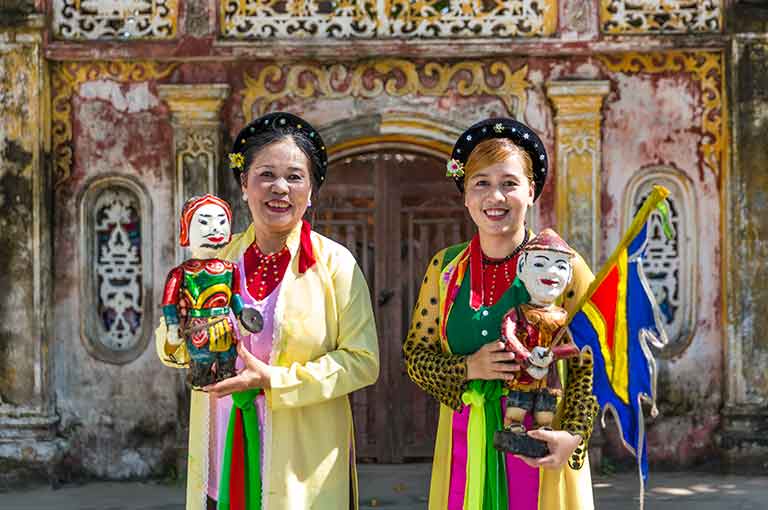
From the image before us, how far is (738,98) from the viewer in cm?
757

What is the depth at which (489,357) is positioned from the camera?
3682 mm

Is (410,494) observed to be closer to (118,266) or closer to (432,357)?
(118,266)

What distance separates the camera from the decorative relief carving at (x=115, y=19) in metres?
7.67

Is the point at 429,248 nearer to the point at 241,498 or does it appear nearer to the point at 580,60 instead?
the point at 580,60

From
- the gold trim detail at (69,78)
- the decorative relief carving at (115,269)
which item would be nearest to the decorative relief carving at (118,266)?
the decorative relief carving at (115,269)

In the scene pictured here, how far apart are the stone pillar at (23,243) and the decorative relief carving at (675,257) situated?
12.9 feet

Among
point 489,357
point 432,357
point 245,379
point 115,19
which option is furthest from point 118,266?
point 489,357

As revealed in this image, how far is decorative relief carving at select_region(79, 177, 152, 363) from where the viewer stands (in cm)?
780

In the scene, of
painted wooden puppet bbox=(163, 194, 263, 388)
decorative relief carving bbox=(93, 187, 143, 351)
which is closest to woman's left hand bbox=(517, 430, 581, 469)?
painted wooden puppet bbox=(163, 194, 263, 388)

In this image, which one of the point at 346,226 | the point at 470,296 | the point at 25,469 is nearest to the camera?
the point at 470,296

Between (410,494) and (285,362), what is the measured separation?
361 centimetres

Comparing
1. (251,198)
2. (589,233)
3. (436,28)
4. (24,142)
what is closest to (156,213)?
(24,142)

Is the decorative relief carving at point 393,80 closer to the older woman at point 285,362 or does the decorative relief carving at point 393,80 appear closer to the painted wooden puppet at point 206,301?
the older woman at point 285,362

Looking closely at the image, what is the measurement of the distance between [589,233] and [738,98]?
1.32 metres
